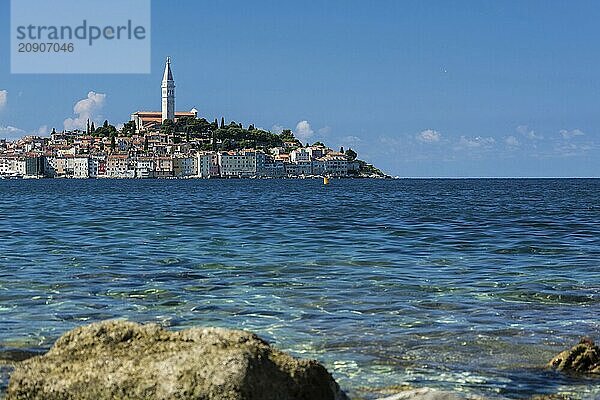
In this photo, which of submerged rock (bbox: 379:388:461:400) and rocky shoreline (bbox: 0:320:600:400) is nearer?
rocky shoreline (bbox: 0:320:600:400)

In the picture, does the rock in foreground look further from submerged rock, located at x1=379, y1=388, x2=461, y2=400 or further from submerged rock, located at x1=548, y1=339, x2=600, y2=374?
submerged rock, located at x1=548, y1=339, x2=600, y2=374

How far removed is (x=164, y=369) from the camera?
180 inches

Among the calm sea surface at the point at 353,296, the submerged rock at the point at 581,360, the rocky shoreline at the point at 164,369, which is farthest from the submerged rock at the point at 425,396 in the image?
the submerged rock at the point at 581,360

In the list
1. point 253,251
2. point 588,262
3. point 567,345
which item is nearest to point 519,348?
point 567,345

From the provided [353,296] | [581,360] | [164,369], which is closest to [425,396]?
[164,369]

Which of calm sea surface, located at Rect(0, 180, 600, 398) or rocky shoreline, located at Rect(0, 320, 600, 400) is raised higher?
rocky shoreline, located at Rect(0, 320, 600, 400)

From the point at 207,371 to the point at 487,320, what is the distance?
6.54 metres

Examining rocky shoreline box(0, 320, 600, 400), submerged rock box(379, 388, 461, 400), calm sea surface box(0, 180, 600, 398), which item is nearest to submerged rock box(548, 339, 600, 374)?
calm sea surface box(0, 180, 600, 398)

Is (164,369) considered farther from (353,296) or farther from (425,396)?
(353,296)

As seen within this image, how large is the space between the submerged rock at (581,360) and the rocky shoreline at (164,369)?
3342 mm

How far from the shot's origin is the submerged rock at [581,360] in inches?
299

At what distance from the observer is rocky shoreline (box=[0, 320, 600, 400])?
4500mm

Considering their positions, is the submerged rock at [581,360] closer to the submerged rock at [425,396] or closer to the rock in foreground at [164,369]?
the submerged rock at [425,396]

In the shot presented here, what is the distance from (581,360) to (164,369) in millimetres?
4631
